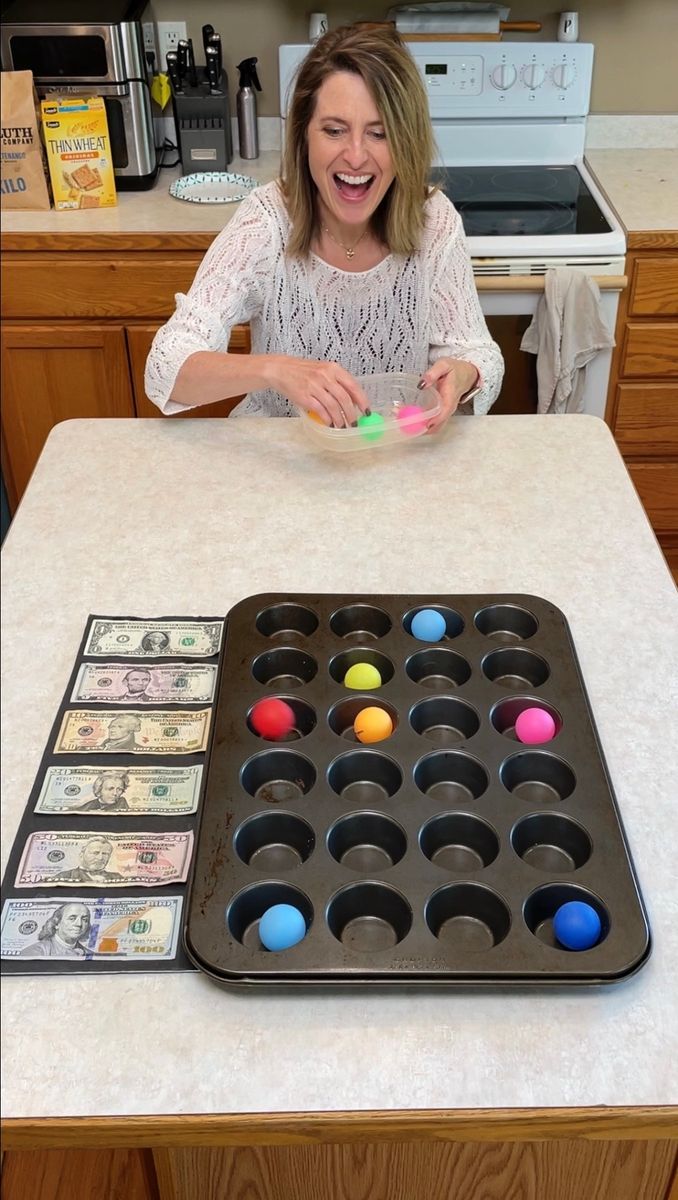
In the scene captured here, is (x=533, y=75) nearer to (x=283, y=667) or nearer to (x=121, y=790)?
(x=283, y=667)

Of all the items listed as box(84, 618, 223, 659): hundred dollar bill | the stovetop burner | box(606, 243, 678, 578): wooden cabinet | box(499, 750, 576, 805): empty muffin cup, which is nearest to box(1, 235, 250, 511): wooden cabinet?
the stovetop burner

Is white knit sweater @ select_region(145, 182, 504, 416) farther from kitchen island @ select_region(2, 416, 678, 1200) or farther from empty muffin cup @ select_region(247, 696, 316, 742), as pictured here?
empty muffin cup @ select_region(247, 696, 316, 742)

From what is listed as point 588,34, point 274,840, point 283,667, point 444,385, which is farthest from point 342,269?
point 588,34

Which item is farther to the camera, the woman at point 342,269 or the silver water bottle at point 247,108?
the silver water bottle at point 247,108

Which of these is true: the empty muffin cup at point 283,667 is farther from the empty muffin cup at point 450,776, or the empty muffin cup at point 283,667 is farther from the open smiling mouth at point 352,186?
the open smiling mouth at point 352,186

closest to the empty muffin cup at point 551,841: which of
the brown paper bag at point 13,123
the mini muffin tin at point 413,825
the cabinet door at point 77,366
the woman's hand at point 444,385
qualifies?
the mini muffin tin at point 413,825

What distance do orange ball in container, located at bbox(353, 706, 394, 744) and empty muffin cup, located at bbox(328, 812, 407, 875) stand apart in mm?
90

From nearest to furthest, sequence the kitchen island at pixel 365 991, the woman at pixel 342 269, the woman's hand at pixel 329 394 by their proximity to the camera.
Answer: the kitchen island at pixel 365 991
the woman's hand at pixel 329 394
the woman at pixel 342 269

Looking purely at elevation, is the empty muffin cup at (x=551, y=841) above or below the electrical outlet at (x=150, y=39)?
below

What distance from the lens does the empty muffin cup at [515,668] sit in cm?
100

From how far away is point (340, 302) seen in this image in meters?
1.71

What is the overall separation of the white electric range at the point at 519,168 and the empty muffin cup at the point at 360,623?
1351 mm

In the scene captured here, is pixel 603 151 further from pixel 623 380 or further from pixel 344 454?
pixel 344 454

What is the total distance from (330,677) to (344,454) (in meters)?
0.49
